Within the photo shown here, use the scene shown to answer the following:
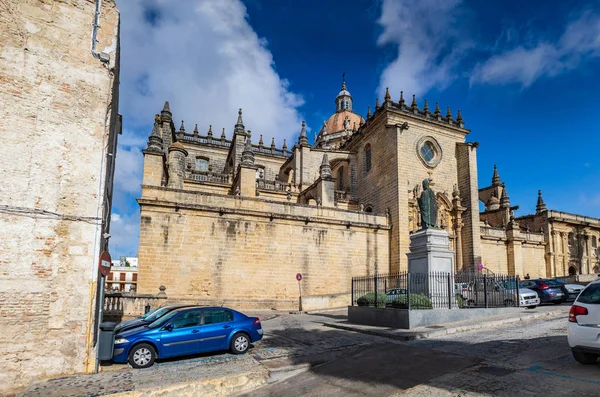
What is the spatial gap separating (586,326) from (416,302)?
559 centimetres

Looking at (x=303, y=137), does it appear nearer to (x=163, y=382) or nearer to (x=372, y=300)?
(x=372, y=300)

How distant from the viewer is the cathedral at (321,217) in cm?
1789

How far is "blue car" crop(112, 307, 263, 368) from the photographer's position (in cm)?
773

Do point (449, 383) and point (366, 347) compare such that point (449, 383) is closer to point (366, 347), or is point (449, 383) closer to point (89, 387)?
point (366, 347)

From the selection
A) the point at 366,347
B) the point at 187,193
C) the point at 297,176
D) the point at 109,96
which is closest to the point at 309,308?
the point at 187,193

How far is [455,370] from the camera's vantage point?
6098mm

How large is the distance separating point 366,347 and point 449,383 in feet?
10.8

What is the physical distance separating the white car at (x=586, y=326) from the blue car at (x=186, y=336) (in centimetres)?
631

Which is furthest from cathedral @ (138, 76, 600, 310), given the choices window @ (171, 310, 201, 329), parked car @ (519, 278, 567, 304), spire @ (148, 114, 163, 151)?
window @ (171, 310, 201, 329)

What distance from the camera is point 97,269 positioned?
24.2 ft

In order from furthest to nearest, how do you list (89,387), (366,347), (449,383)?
(366,347) → (89,387) → (449,383)

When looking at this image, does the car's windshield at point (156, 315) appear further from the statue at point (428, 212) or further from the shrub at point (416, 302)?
the statue at point (428, 212)

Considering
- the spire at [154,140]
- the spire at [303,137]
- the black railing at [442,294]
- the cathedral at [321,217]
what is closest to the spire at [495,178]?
the cathedral at [321,217]

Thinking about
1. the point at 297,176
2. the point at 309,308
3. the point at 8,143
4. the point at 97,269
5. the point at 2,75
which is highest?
the point at 297,176
